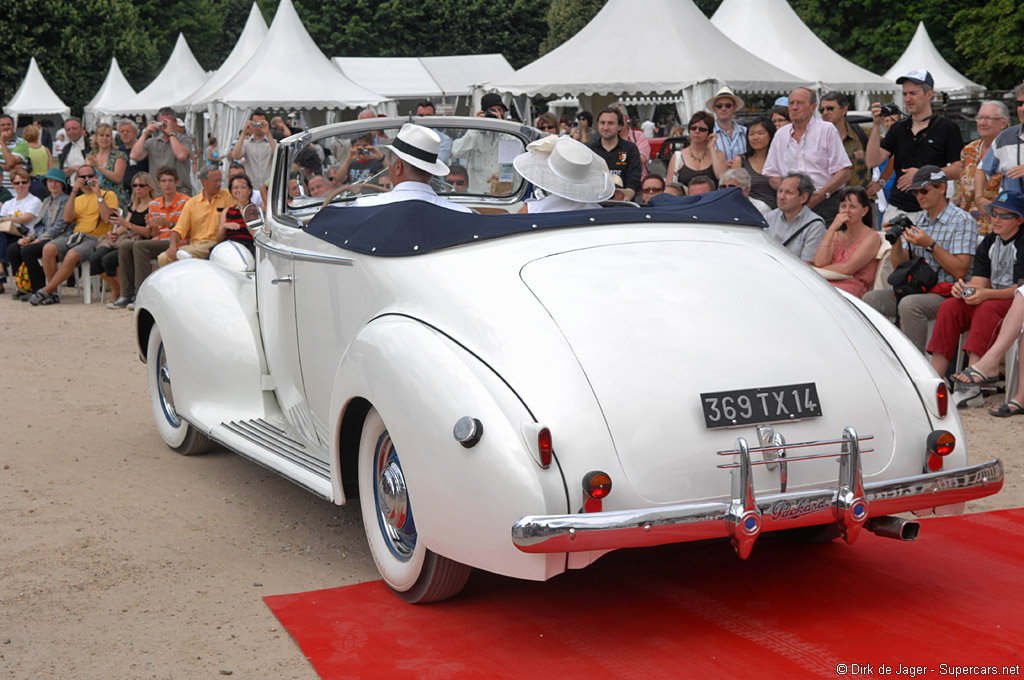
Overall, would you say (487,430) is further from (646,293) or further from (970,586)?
(970,586)

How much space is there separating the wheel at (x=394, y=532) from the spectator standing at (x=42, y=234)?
34.0ft

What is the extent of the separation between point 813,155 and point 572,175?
15.7 feet

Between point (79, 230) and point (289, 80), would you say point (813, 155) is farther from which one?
point (289, 80)

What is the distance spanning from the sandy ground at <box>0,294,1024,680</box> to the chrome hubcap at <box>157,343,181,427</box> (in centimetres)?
21

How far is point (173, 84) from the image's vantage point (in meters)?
34.6

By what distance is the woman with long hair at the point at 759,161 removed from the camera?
31.0 feet

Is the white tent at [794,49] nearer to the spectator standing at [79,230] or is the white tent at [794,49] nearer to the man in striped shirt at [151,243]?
the man in striped shirt at [151,243]

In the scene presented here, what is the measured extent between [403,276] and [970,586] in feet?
A: 7.63

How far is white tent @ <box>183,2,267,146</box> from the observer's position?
23.1 m

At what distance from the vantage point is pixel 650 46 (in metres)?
16.4

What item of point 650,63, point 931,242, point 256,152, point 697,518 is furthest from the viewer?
point 650,63

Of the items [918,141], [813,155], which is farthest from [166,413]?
[918,141]

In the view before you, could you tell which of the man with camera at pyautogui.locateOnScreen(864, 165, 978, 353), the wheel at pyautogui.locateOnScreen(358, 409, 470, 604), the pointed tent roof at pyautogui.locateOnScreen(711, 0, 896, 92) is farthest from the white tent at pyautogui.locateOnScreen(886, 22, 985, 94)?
the wheel at pyautogui.locateOnScreen(358, 409, 470, 604)

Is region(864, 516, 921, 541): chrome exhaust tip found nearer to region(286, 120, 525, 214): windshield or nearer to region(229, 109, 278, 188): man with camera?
region(286, 120, 525, 214): windshield
